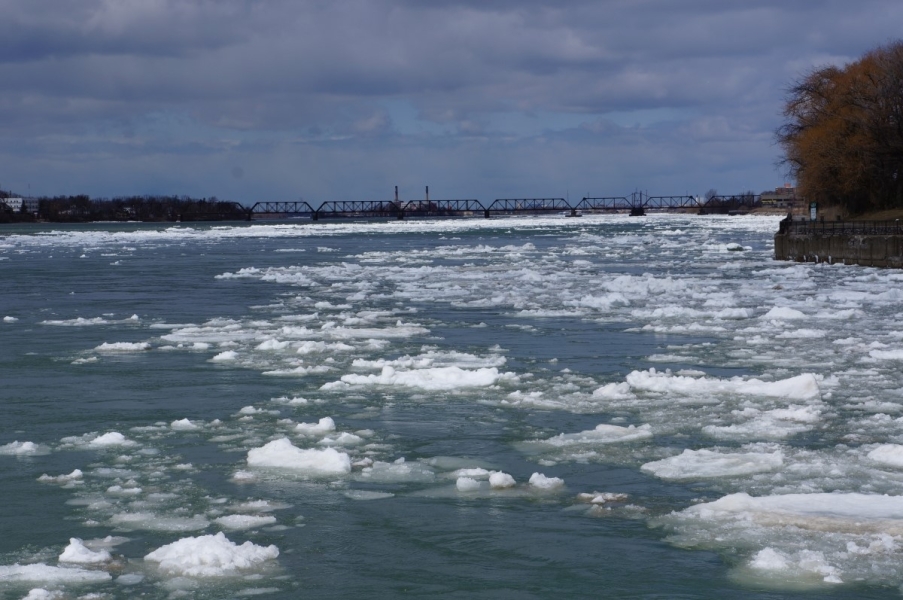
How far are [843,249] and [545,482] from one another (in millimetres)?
33993

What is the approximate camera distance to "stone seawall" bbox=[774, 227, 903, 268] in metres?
37.3

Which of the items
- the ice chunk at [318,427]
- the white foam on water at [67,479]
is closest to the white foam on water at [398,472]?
the ice chunk at [318,427]

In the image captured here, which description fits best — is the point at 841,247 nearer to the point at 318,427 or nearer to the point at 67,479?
the point at 318,427

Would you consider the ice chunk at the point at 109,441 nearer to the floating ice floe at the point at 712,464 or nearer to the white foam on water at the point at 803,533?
the floating ice floe at the point at 712,464

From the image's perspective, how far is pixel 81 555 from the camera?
288 inches

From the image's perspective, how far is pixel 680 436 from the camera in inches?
431

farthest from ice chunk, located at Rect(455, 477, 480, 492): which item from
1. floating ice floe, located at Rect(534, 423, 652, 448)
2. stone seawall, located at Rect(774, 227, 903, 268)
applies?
stone seawall, located at Rect(774, 227, 903, 268)

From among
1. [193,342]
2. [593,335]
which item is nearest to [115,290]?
[193,342]

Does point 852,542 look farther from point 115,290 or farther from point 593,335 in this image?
point 115,290

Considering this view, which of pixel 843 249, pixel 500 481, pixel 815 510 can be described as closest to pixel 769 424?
pixel 815 510

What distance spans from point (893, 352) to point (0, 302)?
69.0ft

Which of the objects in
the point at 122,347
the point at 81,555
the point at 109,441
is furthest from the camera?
the point at 122,347

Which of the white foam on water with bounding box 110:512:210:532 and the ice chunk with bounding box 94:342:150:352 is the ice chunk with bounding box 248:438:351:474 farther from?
the ice chunk with bounding box 94:342:150:352

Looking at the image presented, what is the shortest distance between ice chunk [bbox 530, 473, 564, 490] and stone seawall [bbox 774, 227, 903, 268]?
3075 centimetres
